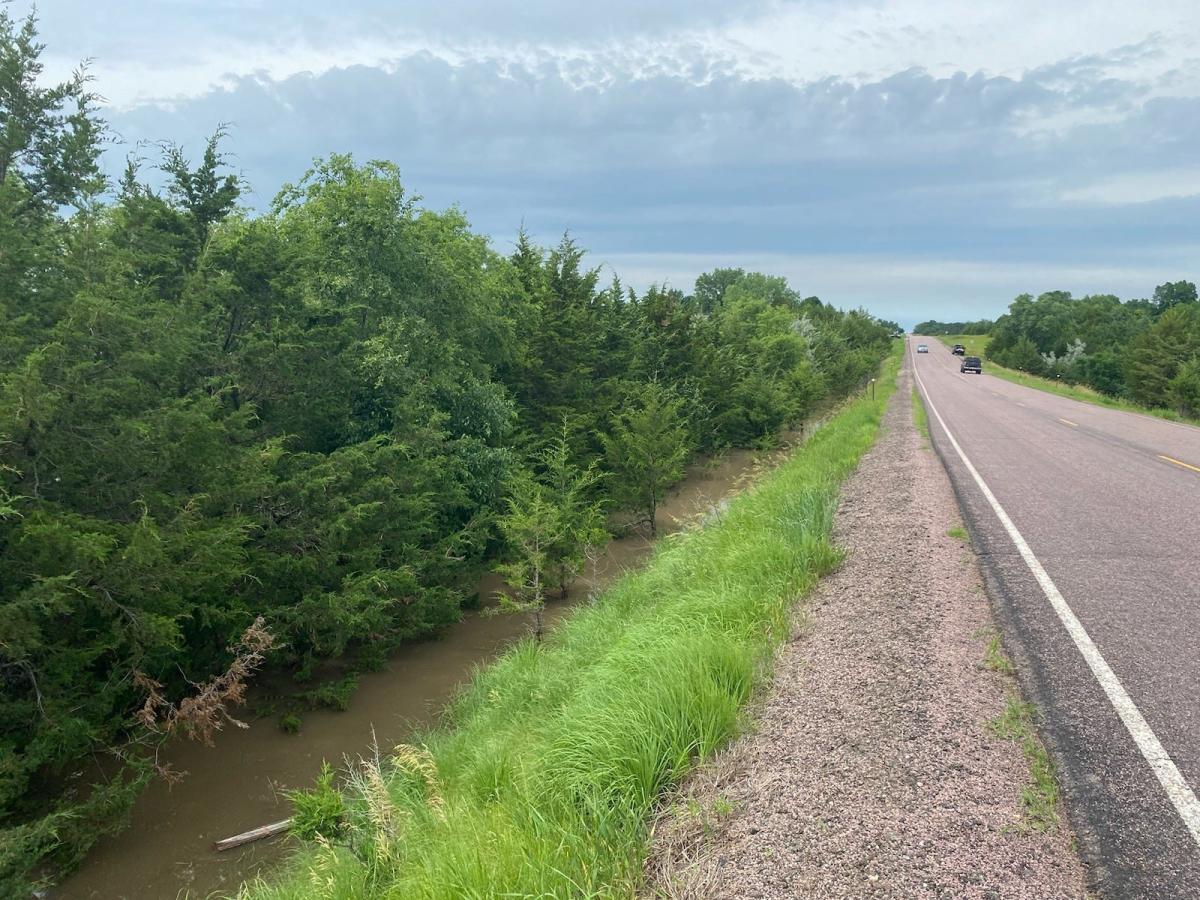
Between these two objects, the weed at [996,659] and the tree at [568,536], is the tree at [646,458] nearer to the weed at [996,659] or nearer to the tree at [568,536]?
the tree at [568,536]

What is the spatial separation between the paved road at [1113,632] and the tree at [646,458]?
455 inches

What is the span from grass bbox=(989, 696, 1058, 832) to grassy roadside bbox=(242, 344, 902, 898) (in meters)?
1.51

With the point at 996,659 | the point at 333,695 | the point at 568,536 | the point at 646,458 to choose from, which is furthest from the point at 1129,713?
the point at 646,458

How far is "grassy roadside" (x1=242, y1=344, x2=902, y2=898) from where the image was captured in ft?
11.0

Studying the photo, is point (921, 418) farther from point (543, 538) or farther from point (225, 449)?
point (225, 449)

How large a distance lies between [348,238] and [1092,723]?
59.7ft

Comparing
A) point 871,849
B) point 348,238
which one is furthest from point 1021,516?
point 348,238

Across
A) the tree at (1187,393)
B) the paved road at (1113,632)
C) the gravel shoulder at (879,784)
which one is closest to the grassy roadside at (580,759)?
the gravel shoulder at (879,784)

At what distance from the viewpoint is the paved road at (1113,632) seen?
2934 millimetres

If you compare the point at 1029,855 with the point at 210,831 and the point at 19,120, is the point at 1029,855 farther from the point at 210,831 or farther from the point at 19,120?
the point at 19,120

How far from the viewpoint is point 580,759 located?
4.13m

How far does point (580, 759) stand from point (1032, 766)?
2.42 metres

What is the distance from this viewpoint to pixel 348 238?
58.2 ft

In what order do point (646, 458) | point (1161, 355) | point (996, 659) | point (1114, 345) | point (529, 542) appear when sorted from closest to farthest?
point (996, 659)
point (529, 542)
point (646, 458)
point (1161, 355)
point (1114, 345)
